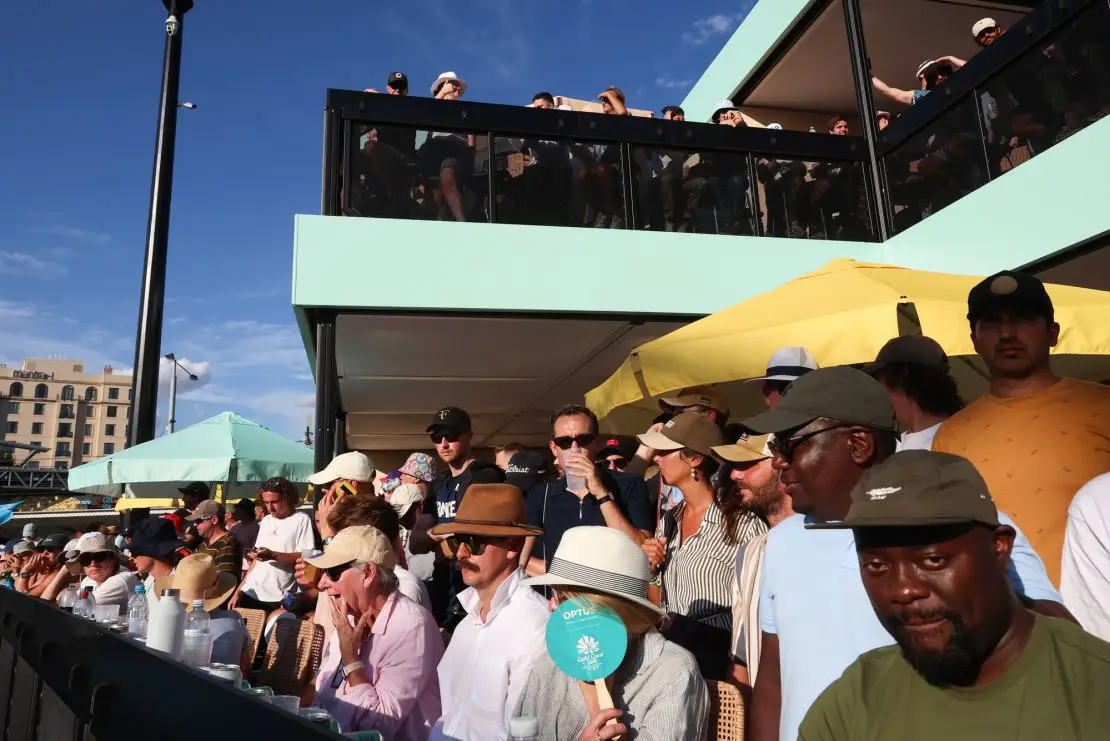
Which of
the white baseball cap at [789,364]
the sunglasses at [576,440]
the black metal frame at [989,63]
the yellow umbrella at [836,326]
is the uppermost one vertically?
the black metal frame at [989,63]

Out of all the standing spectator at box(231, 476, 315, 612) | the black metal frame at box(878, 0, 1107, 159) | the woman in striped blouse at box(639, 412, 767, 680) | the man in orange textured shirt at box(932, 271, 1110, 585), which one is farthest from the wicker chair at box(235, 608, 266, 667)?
the black metal frame at box(878, 0, 1107, 159)

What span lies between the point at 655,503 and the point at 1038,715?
379cm

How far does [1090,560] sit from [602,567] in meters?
1.18

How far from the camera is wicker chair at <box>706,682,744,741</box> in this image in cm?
205

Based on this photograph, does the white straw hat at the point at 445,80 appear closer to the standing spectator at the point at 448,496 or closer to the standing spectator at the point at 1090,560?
the standing spectator at the point at 448,496

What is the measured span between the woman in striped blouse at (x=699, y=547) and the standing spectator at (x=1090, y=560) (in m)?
1.05

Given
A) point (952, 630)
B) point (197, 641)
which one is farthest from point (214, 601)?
point (952, 630)

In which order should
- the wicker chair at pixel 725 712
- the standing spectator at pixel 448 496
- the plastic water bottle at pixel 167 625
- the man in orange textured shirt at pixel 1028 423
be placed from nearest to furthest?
1. the wicker chair at pixel 725 712
2. the man in orange textured shirt at pixel 1028 423
3. the plastic water bottle at pixel 167 625
4. the standing spectator at pixel 448 496

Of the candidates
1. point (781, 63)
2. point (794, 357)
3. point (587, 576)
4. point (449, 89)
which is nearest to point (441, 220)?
point (449, 89)

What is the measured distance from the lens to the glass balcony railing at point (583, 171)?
654cm

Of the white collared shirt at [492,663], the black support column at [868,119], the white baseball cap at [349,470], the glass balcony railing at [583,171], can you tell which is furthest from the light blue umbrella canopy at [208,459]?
the black support column at [868,119]

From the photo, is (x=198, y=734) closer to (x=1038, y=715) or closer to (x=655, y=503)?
(x=1038, y=715)

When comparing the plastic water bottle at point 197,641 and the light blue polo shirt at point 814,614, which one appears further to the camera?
the plastic water bottle at point 197,641

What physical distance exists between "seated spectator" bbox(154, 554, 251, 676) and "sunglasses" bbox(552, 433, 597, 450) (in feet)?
6.21
